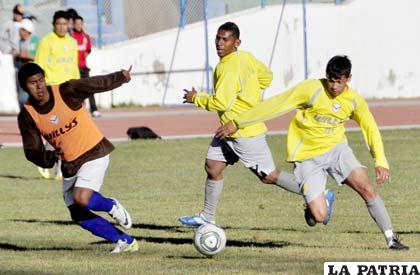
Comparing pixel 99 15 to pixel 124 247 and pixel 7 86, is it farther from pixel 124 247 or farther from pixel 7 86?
pixel 124 247

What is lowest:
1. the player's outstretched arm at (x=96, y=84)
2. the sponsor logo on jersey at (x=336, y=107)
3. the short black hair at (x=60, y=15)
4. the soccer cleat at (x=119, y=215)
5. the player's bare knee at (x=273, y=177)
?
the soccer cleat at (x=119, y=215)

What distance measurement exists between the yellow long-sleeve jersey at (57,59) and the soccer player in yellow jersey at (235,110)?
5.27 meters

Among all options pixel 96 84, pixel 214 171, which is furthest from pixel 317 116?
pixel 96 84

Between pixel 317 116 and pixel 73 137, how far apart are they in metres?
2.04

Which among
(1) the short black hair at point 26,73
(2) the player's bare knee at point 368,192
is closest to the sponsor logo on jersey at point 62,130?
(1) the short black hair at point 26,73

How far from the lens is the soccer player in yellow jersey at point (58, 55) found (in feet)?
54.5

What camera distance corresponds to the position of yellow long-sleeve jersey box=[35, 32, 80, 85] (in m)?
16.6

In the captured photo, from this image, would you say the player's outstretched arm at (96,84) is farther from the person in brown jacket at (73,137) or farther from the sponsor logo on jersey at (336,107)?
the sponsor logo on jersey at (336,107)

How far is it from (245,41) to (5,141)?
1097cm

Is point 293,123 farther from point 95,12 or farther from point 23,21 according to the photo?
point 95,12

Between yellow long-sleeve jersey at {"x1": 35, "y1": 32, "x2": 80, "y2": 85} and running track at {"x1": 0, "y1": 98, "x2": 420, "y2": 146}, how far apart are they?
5582mm

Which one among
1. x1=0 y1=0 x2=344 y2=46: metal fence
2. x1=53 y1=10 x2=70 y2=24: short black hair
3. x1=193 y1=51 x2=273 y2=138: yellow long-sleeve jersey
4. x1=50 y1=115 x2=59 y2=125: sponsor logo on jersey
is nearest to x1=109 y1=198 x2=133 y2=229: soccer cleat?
x1=50 y1=115 x2=59 y2=125: sponsor logo on jersey

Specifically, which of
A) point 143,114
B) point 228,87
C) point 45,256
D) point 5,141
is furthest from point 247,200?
point 143,114

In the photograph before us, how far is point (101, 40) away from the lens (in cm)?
3142
